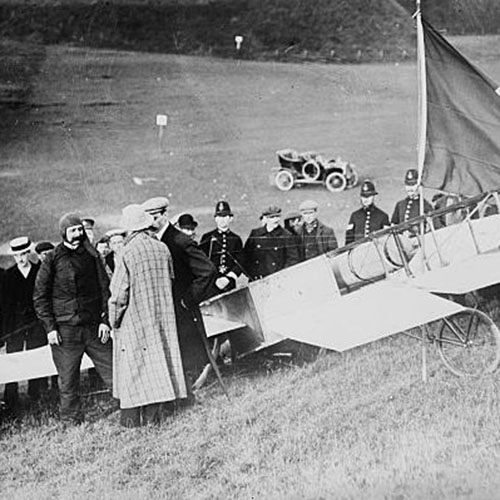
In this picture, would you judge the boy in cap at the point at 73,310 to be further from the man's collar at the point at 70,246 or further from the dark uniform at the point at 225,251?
the dark uniform at the point at 225,251

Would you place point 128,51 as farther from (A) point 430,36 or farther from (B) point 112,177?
(A) point 430,36

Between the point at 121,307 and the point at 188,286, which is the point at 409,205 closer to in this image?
the point at 188,286

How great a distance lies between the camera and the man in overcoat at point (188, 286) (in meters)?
4.51

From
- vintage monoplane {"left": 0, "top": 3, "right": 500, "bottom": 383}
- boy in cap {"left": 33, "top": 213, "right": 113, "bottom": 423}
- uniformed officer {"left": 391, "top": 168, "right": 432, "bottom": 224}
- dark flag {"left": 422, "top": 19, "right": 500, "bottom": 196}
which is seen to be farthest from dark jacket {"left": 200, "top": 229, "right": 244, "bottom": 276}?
dark flag {"left": 422, "top": 19, "right": 500, "bottom": 196}

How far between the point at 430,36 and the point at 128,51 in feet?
4.16

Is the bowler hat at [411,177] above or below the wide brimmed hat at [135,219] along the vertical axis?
below

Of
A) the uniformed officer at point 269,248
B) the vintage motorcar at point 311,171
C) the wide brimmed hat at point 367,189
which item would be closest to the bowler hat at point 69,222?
the uniformed officer at point 269,248

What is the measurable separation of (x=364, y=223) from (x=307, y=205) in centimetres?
26

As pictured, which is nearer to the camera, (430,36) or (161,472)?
(161,472)

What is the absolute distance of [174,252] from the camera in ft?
14.8

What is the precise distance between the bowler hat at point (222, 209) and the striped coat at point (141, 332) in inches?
12.9

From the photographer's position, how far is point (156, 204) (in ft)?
14.9

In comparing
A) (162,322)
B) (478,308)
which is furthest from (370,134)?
(162,322)

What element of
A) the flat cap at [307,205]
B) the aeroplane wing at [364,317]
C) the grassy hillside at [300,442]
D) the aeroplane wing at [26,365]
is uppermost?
the flat cap at [307,205]
